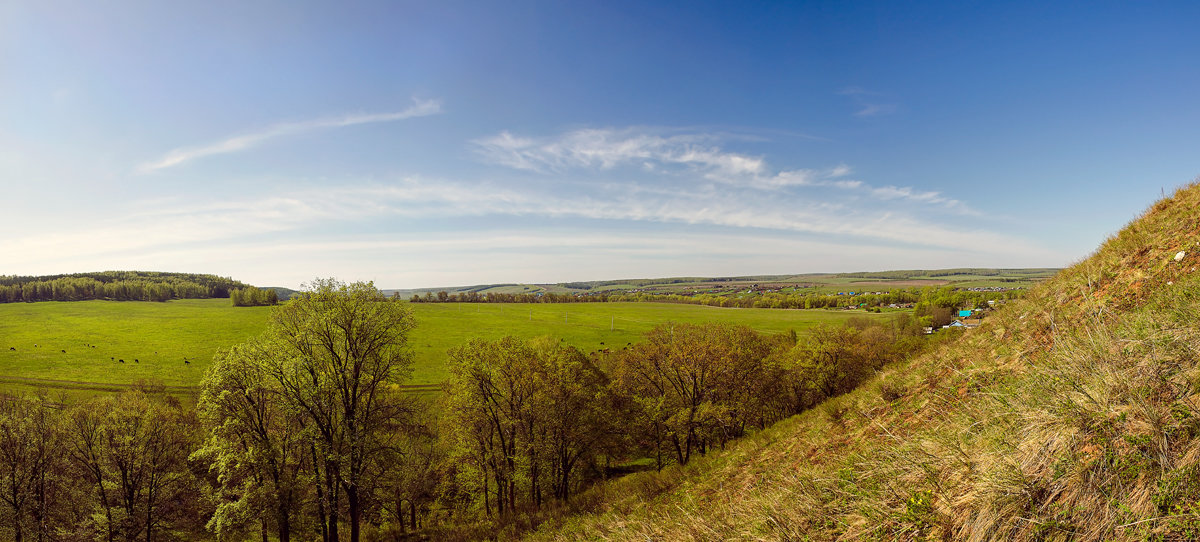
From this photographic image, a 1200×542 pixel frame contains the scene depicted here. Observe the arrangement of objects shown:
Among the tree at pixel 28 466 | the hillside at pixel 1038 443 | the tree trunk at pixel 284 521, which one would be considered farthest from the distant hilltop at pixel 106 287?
the hillside at pixel 1038 443

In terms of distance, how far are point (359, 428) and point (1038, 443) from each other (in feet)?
82.8

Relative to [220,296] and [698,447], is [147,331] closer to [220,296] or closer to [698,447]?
[220,296]

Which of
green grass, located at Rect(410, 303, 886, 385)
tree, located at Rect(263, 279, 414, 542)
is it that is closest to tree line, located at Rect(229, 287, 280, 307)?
green grass, located at Rect(410, 303, 886, 385)

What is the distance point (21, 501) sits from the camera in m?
25.0

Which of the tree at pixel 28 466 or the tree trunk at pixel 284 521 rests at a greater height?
the tree at pixel 28 466

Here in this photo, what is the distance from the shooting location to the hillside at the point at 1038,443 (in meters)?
3.34

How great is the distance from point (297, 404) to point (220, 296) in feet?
601

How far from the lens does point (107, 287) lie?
420ft

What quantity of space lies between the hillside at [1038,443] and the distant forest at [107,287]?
19289cm

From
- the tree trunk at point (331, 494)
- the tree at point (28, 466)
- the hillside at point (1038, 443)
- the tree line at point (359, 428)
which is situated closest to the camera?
the hillside at point (1038, 443)

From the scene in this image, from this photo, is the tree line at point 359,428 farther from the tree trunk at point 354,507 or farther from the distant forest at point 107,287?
the distant forest at point 107,287

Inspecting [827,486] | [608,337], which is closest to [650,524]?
[827,486]

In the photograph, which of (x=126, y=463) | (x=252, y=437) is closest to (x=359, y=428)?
(x=252, y=437)

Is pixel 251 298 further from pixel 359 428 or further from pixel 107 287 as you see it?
pixel 359 428
